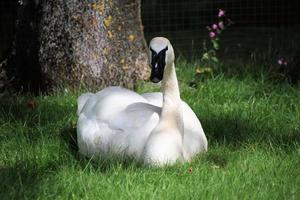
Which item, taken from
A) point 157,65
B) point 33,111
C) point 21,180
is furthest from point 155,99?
point 21,180

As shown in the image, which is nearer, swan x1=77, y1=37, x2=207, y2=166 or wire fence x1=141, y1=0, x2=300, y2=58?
swan x1=77, y1=37, x2=207, y2=166

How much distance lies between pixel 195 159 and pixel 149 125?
14.3 inches

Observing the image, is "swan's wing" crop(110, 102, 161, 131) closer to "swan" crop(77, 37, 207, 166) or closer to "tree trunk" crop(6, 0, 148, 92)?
"swan" crop(77, 37, 207, 166)

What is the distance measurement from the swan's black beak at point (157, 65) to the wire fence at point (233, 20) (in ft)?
14.2

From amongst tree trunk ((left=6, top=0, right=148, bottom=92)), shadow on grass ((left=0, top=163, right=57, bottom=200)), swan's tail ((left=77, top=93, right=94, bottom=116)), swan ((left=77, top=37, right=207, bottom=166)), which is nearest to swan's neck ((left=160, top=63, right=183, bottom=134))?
swan ((left=77, top=37, right=207, bottom=166))

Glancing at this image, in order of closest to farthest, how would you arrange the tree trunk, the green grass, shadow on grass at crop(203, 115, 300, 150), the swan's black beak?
the green grass
the swan's black beak
shadow on grass at crop(203, 115, 300, 150)
the tree trunk

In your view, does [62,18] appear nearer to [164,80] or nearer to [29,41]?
[29,41]

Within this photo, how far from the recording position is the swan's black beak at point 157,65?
4.30 meters

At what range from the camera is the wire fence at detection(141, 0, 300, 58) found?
932 centimetres

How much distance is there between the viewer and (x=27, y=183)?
159 inches

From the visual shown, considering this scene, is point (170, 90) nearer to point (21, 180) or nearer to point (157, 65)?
point (157, 65)

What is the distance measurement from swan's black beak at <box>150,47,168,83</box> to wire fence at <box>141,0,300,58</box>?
14.2 feet

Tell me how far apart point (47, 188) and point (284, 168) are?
143 cm

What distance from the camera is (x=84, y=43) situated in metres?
6.36
